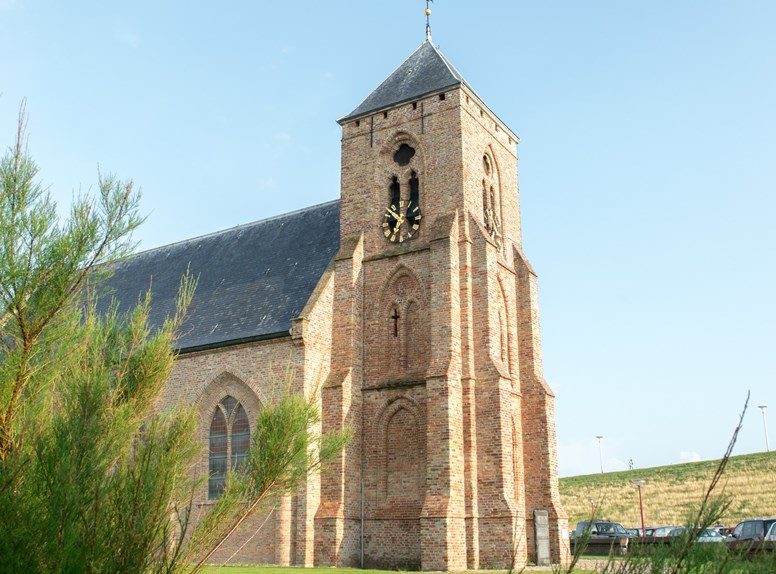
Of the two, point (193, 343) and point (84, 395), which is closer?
point (84, 395)

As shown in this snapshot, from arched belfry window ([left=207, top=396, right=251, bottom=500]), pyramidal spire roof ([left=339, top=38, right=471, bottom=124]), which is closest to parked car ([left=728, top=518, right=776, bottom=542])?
arched belfry window ([left=207, top=396, right=251, bottom=500])

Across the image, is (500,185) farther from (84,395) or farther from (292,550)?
(84,395)

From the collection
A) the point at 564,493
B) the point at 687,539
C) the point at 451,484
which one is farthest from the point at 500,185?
the point at 564,493

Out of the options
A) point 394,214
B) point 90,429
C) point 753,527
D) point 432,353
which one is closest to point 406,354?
point 432,353

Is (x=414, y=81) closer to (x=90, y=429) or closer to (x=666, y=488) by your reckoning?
(x=90, y=429)

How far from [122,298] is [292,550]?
49.7ft

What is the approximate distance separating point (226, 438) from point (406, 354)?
6442 mm

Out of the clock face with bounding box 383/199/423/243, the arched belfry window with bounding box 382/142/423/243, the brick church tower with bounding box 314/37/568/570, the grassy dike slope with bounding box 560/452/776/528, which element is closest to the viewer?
the brick church tower with bounding box 314/37/568/570

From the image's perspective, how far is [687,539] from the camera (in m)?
4.48

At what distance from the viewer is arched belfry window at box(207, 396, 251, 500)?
76.9 ft

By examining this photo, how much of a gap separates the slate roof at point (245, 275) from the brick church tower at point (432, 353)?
1795 mm

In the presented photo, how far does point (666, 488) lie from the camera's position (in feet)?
176

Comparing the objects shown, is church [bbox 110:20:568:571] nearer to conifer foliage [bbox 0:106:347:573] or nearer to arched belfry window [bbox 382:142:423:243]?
arched belfry window [bbox 382:142:423:243]

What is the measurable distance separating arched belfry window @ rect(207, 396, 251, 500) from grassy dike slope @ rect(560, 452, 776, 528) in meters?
20.3
